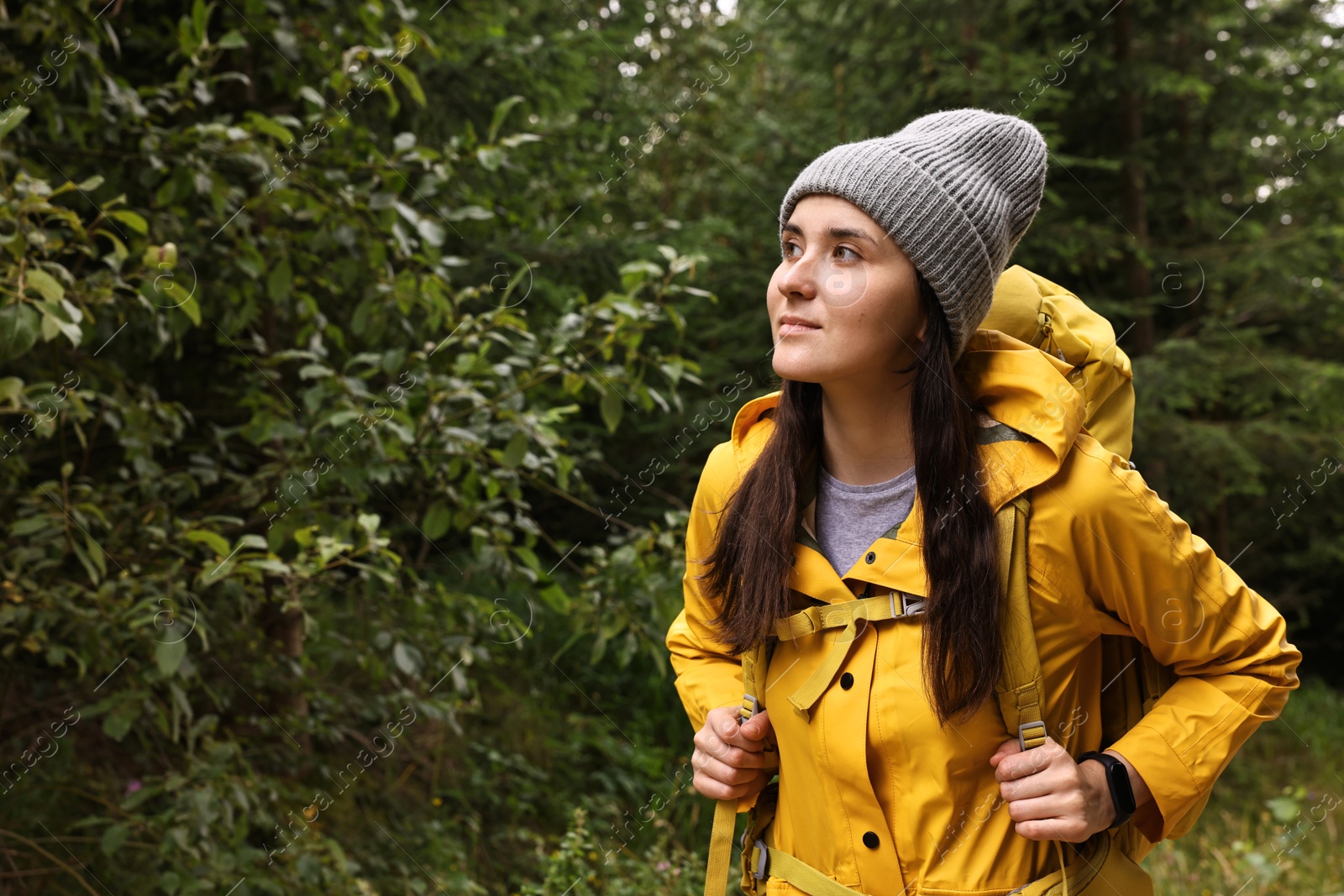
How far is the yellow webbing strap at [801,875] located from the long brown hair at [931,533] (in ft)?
0.94

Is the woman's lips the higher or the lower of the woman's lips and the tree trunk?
the higher

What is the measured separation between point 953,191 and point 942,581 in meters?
0.53

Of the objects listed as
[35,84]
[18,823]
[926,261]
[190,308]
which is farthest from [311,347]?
[926,261]

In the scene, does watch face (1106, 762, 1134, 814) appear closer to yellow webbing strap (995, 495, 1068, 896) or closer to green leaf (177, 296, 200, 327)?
yellow webbing strap (995, 495, 1068, 896)

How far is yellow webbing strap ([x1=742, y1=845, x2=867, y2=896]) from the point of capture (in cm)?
140

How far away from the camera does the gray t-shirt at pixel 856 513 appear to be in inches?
58.7

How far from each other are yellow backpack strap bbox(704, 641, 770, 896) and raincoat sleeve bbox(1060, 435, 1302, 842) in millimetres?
467

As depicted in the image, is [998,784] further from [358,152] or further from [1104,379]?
[358,152]

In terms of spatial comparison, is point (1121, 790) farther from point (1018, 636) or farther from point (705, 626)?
point (705, 626)

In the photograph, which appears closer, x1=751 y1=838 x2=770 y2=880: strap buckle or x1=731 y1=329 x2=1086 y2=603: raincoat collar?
x1=731 y1=329 x2=1086 y2=603: raincoat collar

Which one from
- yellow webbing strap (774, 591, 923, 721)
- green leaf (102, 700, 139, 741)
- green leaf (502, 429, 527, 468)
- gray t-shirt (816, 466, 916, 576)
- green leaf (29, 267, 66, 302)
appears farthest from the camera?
green leaf (502, 429, 527, 468)

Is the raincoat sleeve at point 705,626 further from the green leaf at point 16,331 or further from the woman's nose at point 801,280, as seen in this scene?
the green leaf at point 16,331

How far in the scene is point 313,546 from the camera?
2.61 m

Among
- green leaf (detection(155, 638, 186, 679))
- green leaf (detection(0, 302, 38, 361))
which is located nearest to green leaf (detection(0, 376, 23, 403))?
green leaf (detection(0, 302, 38, 361))
